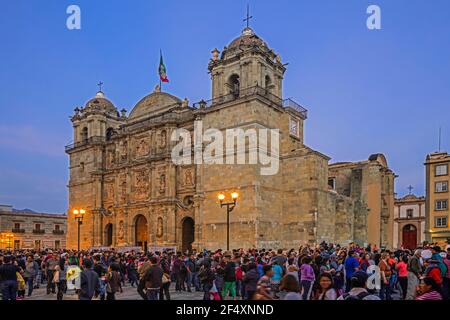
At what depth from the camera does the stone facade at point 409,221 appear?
52438mm

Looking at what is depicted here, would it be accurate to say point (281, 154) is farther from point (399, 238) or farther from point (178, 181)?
point (399, 238)

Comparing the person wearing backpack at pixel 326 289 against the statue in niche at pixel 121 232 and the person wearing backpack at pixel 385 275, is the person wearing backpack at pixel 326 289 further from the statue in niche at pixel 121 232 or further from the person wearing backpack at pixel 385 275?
the statue in niche at pixel 121 232

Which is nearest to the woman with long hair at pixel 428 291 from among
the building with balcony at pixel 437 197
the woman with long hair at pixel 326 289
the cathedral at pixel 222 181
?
the woman with long hair at pixel 326 289

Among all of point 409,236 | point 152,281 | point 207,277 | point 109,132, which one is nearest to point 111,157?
point 109,132

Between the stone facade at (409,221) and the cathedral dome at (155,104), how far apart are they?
1408 inches

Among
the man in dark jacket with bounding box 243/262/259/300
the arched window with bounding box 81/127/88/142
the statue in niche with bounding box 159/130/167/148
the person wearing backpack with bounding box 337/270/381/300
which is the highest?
the arched window with bounding box 81/127/88/142

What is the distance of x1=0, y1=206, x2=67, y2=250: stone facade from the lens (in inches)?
1986

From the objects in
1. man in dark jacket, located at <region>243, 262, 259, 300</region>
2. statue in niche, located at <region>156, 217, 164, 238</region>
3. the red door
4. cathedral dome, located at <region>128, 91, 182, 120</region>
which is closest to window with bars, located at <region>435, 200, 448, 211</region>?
the red door

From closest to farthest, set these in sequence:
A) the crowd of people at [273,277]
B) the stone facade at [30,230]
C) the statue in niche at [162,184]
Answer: the crowd of people at [273,277] < the statue in niche at [162,184] < the stone facade at [30,230]

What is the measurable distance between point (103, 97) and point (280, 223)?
24.7 m

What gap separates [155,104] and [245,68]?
10667 mm

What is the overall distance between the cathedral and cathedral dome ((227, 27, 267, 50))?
107 millimetres

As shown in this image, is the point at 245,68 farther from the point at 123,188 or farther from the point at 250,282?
the point at 250,282

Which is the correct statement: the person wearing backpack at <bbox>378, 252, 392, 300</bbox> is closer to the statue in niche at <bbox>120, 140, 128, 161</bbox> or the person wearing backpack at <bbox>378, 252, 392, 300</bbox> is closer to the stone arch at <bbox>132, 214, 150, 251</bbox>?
the stone arch at <bbox>132, 214, 150, 251</bbox>
